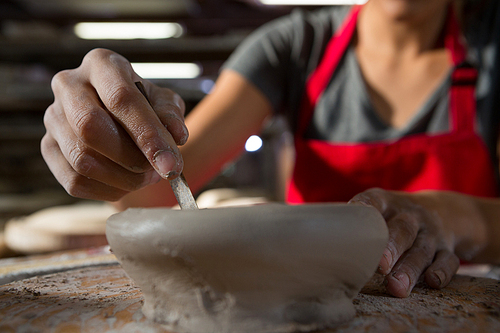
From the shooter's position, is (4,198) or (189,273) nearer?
(189,273)

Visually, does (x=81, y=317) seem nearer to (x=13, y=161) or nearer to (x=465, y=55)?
(x=465, y=55)

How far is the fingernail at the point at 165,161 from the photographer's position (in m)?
0.40

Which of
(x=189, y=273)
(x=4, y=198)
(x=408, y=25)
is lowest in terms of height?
(x=4, y=198)

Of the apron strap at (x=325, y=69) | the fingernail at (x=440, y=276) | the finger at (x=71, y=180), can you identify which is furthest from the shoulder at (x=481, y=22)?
the finger at (x=71, y=180)

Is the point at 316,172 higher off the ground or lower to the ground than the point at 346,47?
lower

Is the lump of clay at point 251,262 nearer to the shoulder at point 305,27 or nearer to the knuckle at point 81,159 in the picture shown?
the knuckle at point 81,159

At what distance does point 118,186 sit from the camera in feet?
1.68

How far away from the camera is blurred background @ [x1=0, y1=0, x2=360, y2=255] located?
1944mm

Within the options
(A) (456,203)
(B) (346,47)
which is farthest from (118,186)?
(B) (346,47)

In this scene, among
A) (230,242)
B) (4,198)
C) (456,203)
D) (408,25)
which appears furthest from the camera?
(4,198)

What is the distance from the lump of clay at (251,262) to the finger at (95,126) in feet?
0.36

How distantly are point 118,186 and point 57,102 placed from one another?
14cm

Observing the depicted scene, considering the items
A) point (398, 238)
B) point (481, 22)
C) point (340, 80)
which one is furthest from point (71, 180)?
point (481, 22)

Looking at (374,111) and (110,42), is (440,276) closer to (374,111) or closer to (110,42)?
(374,111)
